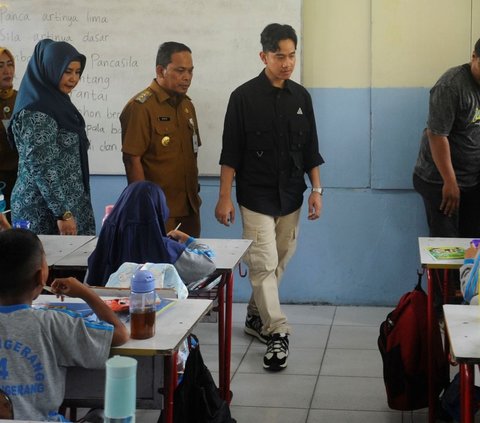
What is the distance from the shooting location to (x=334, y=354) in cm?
477

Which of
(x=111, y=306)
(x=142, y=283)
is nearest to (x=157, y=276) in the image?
(x=111, y=306)

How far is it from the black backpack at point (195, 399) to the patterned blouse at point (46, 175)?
187cm

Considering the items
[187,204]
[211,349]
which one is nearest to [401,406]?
[211,349]

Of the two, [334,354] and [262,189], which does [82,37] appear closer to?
[262,189]

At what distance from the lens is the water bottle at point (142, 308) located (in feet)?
8.44

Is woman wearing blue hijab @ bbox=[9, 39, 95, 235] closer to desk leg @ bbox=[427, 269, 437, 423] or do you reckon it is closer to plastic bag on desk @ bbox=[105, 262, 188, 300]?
plastic bag on desk @ bbox=[105, 262, 188, 300]

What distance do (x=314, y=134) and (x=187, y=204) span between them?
2.60 ft

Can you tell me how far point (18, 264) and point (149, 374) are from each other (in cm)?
51

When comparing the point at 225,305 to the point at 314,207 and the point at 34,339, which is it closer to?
the point at 314,207

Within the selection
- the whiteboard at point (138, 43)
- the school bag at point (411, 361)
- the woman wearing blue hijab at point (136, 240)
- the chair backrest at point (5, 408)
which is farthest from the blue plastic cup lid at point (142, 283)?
the whiteboard at point (138, 43)

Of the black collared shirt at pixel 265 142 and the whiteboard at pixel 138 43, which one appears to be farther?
the whiteboard at pixel 138 43

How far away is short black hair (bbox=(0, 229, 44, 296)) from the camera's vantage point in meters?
2.43

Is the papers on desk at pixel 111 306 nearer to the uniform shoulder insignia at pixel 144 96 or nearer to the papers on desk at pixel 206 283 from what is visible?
the papers on desk at pixel 206 283

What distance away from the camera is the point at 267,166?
4.76 metres
